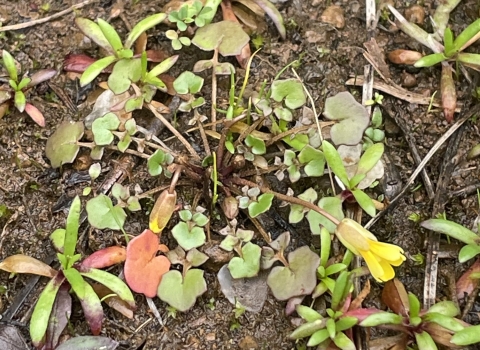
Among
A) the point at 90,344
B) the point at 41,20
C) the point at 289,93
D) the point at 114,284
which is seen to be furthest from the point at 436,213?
the point at 41,20

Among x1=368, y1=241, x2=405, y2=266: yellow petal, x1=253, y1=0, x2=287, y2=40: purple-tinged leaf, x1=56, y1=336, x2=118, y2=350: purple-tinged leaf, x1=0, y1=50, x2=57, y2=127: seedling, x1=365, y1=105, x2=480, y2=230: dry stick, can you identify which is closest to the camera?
x1=368, y1=241, x2=405, y2=266: yellow petal

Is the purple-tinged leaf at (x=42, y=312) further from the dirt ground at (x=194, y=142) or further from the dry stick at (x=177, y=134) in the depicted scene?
the dry stick at (x=177, y=134)

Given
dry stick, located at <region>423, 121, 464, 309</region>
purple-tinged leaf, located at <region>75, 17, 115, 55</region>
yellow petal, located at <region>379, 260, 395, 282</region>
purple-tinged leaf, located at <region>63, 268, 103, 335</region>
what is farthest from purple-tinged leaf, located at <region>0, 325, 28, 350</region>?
dry stick, located at <region>423, 121, 464, 309</region>

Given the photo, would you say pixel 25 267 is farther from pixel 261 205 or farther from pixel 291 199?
pixel 291 199

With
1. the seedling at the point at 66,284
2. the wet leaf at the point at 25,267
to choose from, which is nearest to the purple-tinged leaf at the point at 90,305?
the seedling at the point at 66,284

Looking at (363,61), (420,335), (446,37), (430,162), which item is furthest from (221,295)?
(446,37)

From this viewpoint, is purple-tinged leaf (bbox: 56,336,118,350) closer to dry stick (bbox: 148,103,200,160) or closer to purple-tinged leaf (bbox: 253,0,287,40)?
dry stick (bbox: 148,103,200,160)
